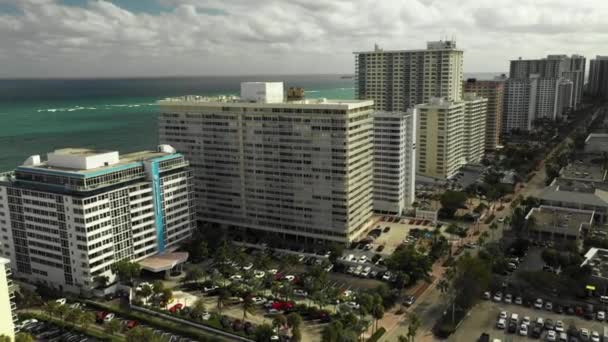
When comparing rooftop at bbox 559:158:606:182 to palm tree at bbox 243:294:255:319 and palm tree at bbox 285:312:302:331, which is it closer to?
palm tree at bbox 285:312:302:331

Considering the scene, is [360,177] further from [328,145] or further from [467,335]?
[467,335]

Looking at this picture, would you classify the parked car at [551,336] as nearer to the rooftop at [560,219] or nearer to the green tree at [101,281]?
the rooftop at [560,219]

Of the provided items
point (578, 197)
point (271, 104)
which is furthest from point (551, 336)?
point (271, 104)

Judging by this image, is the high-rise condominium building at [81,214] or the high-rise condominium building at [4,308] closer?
the high-rise condominium building at [4,308]

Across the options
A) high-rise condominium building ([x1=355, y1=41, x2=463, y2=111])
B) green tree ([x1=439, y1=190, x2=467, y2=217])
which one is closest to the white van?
green tree ([x1=439, y1=190, x2=467, y2=217])

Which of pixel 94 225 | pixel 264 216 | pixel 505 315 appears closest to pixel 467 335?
pixel 505 315

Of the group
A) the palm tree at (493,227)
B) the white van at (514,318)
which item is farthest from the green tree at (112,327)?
the palm tree at (493,227)

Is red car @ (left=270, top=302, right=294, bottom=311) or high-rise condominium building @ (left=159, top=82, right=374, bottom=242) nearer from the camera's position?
red car @ (left=270, top=302, right=294, bottom=311)
